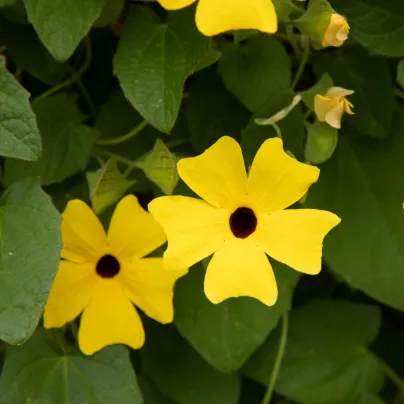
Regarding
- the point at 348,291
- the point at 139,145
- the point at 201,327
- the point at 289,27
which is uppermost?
the point at 289,27


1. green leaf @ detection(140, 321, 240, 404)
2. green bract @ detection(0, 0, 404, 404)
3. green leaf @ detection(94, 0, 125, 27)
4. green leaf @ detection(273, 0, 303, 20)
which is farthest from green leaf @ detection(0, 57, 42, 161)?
green leaf @ detection(140, 321, 240, 404)

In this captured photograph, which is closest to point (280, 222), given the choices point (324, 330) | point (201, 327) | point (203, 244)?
point (203, 244)

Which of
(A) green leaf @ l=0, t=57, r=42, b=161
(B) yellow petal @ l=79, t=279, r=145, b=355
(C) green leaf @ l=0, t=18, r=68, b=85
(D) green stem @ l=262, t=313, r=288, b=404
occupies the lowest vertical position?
(D) green stem @ l=262, t=313, r=288, b=404

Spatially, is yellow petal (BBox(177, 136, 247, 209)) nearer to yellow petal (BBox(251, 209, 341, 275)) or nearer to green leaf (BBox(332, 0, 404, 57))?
yellow petal (BBox(251, 209, 341, 275))

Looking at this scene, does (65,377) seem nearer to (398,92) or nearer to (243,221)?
(243,221)

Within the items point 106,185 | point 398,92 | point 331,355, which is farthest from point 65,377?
point 398,92

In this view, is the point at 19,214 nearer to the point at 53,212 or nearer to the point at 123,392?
the point at 53,212
